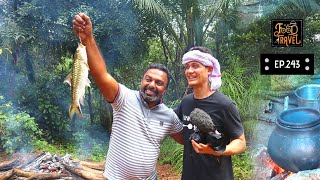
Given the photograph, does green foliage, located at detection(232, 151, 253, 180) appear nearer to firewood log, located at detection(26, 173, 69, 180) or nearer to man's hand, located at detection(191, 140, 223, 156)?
man's hand, located at detection(191, 140, 223, 156)

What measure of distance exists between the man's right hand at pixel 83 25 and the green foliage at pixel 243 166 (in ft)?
6.62

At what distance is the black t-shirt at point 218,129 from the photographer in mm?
2424

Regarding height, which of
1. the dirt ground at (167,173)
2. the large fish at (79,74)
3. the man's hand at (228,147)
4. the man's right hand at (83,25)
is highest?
the man's right hand at (83,25)

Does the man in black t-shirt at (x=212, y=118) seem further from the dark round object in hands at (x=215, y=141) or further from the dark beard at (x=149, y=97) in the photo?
the dark beard at (x=149, y=97)

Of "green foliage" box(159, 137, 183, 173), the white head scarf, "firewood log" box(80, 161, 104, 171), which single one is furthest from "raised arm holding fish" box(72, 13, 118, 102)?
"firewood log" box(80, 161, 104, 171)

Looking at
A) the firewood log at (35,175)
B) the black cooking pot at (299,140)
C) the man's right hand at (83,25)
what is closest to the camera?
the man's right hand at (83,25)

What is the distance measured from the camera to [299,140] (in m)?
3.33

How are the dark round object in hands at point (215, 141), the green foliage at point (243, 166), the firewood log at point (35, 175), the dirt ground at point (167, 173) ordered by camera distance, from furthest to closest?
1. the firewood log at point (35, 175)
2. the dirt ground at point (167, 173)
3. the green foliage at point (243, 166)
4. the dark round object in hands at point (215, 141)

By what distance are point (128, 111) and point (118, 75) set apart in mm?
1486

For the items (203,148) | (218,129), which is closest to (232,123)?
(218,129)

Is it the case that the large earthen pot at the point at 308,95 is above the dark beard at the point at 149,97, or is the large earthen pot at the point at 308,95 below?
below

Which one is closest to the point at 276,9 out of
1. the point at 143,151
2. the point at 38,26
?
the point at 143,151

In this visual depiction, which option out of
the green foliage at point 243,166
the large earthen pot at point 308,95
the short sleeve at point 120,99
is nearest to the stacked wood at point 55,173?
the green foliage at point 243,166

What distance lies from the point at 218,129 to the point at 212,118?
8 cm
